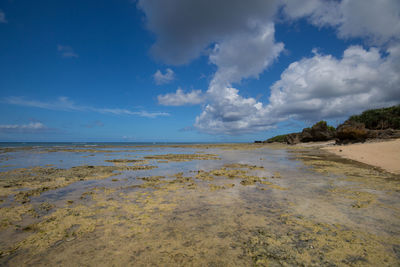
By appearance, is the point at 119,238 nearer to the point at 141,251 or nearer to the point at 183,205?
the point at 141,251

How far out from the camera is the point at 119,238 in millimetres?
3365

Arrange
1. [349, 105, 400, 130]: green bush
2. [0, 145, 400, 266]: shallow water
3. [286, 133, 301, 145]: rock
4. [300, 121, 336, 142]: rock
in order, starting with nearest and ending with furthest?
[0, 145, 400, 266]: shallow water → [349, 105, 400, 130]: green bush → [300, 121, 336, 142]: rock → [286, 133, 301, 145]: rock

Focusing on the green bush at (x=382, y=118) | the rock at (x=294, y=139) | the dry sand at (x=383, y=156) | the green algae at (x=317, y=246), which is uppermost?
the green bush at (x=382, y=118)

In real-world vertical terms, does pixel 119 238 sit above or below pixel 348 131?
below

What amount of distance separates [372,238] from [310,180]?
499 cm

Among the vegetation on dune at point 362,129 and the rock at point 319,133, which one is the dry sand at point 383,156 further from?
the rock at point 319,133

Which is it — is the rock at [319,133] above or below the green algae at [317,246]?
above

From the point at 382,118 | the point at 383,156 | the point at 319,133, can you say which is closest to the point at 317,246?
the point at 383,156

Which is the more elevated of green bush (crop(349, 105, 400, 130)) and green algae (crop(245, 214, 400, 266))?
green bush (crop(349, 105, 400, 130))

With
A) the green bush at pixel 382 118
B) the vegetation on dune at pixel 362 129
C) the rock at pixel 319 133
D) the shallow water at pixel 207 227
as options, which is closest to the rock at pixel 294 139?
the vegetation on dune at pixel 362 129

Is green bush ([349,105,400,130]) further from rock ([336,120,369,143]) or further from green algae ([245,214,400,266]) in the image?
green algae ([245,214,400,266])

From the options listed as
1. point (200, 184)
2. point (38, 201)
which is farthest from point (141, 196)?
point (38, 201)

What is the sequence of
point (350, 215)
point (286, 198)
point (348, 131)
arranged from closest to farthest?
1. point (350, 215)
2. point (286, 198)
3. point (348, 131)

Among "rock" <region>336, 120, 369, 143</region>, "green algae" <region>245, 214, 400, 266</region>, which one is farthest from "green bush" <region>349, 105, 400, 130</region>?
"green algae" <region>245, 214, 400, 266</region>
